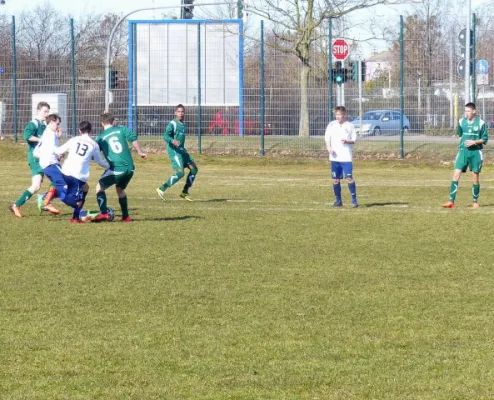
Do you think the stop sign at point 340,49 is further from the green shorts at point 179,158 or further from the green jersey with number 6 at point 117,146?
the green jersey with number 6 at point 117,146

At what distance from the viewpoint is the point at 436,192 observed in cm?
2295

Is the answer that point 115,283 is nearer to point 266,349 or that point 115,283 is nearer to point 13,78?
point 266,349

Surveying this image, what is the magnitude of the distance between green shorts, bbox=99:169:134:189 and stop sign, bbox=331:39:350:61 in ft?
60.7

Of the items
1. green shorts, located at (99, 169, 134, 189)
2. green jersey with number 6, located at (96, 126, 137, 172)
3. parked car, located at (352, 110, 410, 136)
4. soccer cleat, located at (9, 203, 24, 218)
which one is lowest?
soccer cleat, located at (9, 203, 24, 218)

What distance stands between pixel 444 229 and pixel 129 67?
75.9 feet

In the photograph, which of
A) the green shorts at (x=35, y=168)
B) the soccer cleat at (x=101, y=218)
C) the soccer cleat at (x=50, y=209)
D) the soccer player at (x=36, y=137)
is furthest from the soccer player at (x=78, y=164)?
the green shorts at (x=35, y=168)

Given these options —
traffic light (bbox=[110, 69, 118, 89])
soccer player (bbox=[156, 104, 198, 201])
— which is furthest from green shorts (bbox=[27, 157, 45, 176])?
traffic light (bbox=[110, 69, 118, 89])

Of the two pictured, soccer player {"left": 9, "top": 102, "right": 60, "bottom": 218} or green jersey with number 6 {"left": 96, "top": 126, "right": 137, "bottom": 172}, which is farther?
soccer player {"left": 9, "top": 102, "right": 60, "bottom": 218}

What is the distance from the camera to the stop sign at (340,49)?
34375 mm

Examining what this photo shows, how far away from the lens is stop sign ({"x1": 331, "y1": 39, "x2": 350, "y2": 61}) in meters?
34.4

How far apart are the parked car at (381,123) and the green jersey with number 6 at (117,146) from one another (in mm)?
17367

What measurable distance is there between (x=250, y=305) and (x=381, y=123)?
2420cm

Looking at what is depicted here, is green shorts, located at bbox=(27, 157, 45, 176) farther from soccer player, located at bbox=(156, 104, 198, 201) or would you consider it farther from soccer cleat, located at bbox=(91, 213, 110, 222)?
soccer player, located at bbox=(156, 104, 198, 201)

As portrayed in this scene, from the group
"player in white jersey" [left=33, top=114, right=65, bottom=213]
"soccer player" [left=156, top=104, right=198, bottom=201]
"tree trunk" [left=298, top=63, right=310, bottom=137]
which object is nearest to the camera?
"player in white jersey" [left=33, top=114, right=65, bottom=213]
